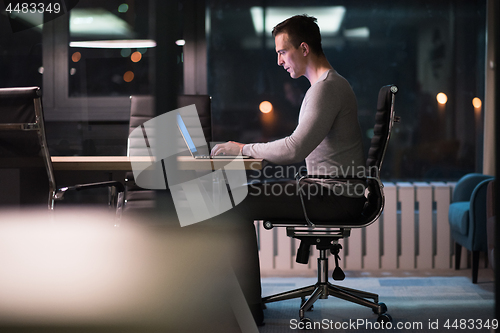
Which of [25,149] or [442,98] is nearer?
[25,149]

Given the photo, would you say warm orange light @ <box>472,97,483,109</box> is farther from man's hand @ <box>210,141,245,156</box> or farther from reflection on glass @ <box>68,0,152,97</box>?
reflection on glass @ <box>68,0,152,97</box>

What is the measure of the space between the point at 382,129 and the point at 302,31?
53cm

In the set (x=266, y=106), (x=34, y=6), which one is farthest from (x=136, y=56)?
(x=266, y=106)

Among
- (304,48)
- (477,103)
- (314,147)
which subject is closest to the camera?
(314,147)

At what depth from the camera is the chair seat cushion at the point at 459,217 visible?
2754mm

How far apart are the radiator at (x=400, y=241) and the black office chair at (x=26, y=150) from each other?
149 centimetres

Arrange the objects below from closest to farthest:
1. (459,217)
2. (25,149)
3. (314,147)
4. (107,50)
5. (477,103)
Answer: (25,149)
(314,147)
(459,217)
(477,103)
(107,50)

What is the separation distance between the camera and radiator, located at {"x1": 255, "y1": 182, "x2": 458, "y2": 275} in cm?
311

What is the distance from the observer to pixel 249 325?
798mm

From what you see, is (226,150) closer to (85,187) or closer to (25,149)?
(85,187)

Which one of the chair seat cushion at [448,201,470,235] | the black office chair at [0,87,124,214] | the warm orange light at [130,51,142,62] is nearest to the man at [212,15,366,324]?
the black office chair at [0,87,124,214]

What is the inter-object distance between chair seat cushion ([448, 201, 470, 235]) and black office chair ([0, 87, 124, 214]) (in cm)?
203

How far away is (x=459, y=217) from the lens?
2811 millimetres

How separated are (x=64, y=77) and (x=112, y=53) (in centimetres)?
41
